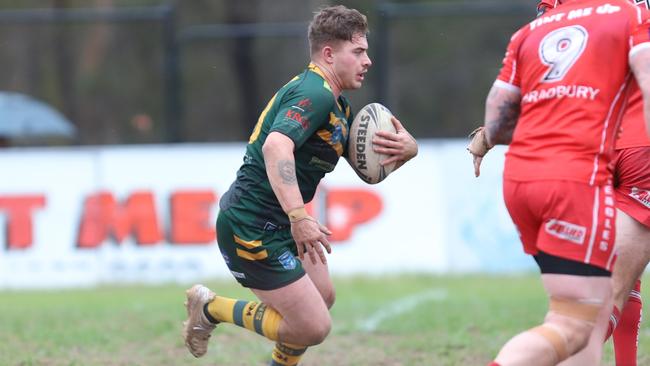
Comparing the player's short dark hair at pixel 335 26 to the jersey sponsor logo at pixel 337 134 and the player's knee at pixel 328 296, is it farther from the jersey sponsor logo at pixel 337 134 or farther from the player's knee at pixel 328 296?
the player's knee at pixel 328 296

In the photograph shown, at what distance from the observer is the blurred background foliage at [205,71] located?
14672 mm

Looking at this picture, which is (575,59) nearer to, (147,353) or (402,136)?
(402,136)

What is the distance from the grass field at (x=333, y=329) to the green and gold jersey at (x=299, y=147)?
168cm

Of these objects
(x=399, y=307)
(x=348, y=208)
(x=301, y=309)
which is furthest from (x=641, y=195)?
(x=348, y=208)

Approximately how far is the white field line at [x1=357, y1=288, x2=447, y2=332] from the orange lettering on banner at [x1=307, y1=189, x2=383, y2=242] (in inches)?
60.7

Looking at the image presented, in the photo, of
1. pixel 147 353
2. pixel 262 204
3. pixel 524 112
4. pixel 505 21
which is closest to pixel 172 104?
pixel 505 21

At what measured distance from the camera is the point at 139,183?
1262 cm

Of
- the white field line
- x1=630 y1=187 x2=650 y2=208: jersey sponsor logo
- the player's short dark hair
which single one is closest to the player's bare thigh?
the player's short dark hair

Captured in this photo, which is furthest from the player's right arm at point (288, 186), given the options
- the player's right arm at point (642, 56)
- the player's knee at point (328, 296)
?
the player's right arm at point (642, 56)

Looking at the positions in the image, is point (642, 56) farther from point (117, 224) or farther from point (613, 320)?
point (117, 224)

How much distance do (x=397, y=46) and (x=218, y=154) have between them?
3.36m

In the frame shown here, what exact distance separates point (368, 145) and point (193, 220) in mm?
7157

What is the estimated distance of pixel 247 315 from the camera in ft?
18.5

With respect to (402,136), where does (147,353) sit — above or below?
below
